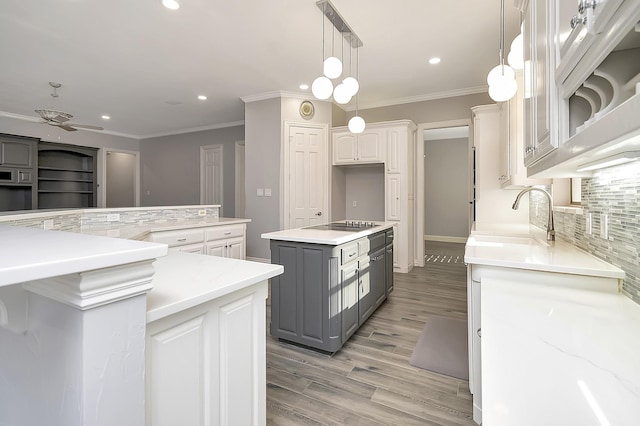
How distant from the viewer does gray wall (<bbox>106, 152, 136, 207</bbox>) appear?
8.84 m

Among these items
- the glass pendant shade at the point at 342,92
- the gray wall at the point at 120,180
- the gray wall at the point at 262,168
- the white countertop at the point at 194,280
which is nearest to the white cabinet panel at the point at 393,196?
the gray wall at the point at 262,168

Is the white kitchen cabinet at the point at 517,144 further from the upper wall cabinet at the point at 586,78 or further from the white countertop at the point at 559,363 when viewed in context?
the white countertop at the point at 559,363

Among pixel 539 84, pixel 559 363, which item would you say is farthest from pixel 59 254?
pixel 539 84

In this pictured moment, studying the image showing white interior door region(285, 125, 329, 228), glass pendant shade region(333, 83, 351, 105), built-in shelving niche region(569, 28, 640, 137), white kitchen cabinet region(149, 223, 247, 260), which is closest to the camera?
built-in shelving niche region(569, 28, 640, 137)

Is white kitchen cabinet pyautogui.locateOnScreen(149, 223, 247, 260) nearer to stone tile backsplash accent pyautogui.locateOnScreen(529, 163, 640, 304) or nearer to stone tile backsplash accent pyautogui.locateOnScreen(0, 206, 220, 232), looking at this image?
stone tile backsplash accent pyautogui.locateOnScreen(0, 206, 220, 232)

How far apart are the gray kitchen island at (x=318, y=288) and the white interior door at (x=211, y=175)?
16.5ft

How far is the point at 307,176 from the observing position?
205 inches

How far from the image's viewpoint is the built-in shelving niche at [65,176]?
687 cm

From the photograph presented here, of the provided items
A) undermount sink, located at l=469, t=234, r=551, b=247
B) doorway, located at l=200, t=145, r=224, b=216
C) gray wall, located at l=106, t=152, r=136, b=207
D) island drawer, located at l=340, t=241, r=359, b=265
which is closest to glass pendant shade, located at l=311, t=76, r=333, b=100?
island drawer, located at l=340, t=241, r=359, b=265

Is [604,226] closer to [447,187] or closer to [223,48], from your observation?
[223,48]

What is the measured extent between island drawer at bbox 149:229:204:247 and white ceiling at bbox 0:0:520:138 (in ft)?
6.91

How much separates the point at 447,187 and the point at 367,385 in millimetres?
7262

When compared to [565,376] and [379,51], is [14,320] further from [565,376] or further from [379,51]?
[379,51]

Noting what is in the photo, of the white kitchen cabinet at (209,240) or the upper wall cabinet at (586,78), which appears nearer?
the upper wall cabinet at (586,78)
